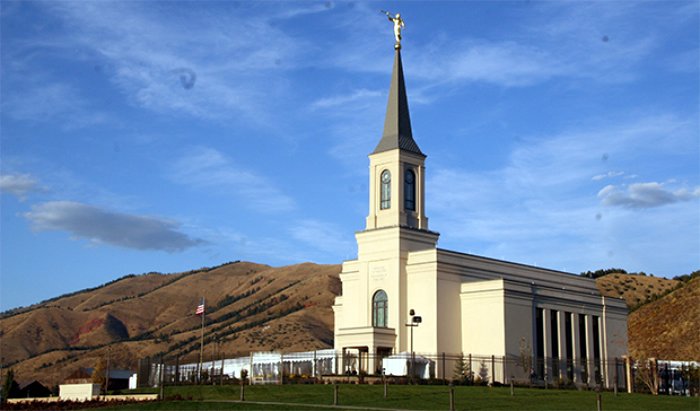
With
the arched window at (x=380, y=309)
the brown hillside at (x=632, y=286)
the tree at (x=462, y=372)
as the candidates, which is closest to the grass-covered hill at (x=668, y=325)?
the brown hillside at (x=632, y=286)

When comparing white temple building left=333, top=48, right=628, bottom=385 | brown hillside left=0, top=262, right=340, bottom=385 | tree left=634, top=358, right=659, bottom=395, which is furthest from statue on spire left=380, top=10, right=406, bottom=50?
brown hillside left=0, top=262, right=340, bottom=385

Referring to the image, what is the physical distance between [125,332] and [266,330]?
5293cm

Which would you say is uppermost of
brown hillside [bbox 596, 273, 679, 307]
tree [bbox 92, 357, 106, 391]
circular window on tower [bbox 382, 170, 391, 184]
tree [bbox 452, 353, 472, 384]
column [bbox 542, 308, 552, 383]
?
circular window on tower [bbox 382, 170, 391, 184]

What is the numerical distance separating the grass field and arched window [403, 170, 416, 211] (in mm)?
20392

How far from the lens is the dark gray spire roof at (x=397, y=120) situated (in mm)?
58469

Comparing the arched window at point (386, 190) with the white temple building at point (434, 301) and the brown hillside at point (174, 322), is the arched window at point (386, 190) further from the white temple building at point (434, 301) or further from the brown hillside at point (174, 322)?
the brown hillside at point (174, 322)

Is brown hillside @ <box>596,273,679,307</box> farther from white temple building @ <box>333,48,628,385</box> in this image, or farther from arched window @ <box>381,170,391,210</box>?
arched window @ <box>381,170,391,210</box>

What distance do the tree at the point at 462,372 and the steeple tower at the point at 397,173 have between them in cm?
1124

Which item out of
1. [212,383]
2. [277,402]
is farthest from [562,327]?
[277,402]

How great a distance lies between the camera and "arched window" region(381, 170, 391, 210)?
57656mm

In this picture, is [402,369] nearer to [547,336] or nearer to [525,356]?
[525,356]

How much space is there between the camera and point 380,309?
55969mm

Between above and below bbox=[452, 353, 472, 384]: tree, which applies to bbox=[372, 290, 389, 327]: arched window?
above

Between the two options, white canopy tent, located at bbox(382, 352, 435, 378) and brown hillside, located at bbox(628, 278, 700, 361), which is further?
brown hillside, located at bbox(628, 278, 700, 361)
